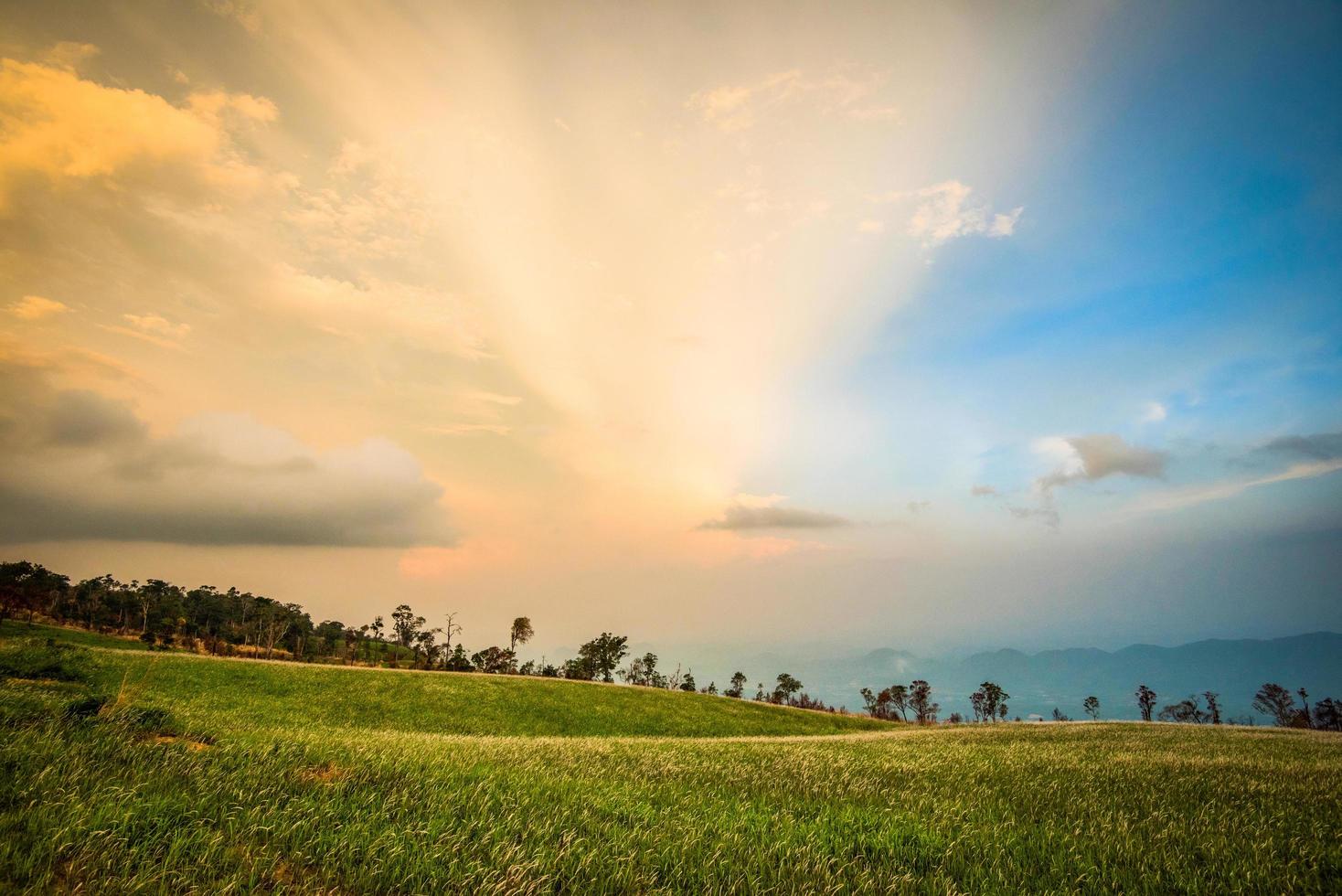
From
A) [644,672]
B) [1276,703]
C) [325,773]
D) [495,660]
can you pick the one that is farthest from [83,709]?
[1276,703]

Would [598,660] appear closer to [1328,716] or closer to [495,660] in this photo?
[495,660]

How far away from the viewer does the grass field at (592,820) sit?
4824 millimetres

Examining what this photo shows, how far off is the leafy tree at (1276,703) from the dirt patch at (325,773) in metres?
187

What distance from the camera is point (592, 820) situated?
702cm

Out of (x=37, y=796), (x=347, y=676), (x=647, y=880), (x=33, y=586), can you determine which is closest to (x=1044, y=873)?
(x=647, y=880)

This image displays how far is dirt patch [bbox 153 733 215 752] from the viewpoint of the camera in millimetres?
8289

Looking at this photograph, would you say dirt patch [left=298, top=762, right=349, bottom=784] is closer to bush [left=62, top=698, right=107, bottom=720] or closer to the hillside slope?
bush [left=62, top=698, right=107, bottom=720]

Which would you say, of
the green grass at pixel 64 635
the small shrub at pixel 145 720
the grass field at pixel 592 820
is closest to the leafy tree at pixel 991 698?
the grass field at pixel 592 820

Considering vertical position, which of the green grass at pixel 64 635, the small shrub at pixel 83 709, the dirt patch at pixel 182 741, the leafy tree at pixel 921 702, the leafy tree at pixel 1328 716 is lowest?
the leafy tree at pixel 921 702

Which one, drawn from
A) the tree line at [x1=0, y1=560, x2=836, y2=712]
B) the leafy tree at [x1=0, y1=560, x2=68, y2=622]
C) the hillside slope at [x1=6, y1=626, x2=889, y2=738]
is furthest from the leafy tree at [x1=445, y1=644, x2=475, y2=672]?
the leafy tree at [x1=0, y1=560, x2=68, y2=622]

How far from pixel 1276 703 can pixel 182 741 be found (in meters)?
202

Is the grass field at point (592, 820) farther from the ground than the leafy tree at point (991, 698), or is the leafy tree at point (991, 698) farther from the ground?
the grass field at point (592, 820)

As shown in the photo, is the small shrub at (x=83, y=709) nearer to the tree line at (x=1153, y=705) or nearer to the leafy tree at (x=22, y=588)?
the tree line at (x=1153, y=705)

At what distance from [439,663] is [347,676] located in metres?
79.2
